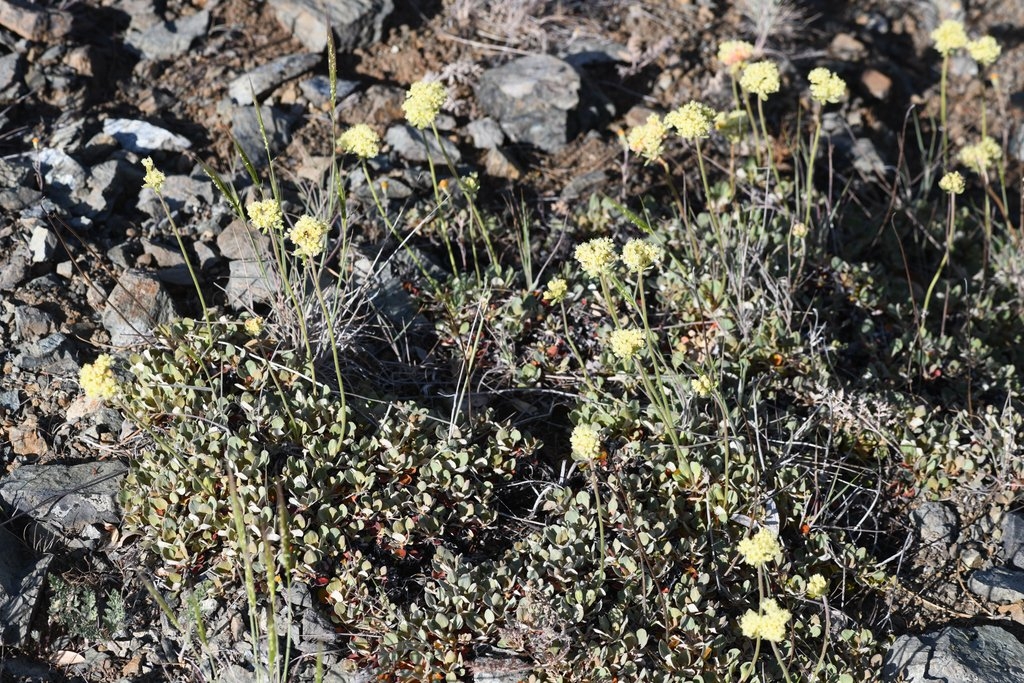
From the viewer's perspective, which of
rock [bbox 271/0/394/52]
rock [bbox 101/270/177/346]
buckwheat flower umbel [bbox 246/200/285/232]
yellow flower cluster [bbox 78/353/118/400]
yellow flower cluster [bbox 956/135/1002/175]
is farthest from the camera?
rock [bbox 271/0/394/52]

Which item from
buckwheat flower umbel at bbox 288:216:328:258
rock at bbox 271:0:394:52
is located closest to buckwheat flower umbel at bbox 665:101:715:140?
buckwheat flower umbel at bbox 288:216:328:258

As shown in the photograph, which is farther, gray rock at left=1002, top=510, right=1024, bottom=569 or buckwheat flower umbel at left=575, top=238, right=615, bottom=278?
gray rock at left=1002, top=510, right=1024, bottom=569

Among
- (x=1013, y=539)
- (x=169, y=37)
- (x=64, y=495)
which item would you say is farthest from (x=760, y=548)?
(x=169, y=37)

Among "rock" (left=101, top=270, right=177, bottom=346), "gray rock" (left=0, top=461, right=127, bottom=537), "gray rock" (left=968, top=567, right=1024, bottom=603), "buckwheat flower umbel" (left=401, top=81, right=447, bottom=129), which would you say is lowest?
"gray rock" (left=968, top=567, right=1024, bottom=603)

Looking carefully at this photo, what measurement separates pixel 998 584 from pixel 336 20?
14.9 feet

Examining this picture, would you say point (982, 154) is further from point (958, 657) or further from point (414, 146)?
point (414, 146)

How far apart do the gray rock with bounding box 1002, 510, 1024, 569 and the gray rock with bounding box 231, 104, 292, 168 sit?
3.93 m

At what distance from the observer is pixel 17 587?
3.28 meters

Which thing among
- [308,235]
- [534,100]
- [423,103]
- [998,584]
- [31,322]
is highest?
[423,103]

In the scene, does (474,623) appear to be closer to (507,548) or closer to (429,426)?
(507,548)

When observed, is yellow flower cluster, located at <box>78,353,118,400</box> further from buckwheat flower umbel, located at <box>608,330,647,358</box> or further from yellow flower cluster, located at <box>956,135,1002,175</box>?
yellow flower cluster, located at <box>956,135,1002,175</box>

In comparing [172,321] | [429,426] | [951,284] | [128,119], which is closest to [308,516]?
[429,426]

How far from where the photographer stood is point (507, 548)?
11.8ft

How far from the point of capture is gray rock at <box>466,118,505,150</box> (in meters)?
5.21
